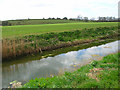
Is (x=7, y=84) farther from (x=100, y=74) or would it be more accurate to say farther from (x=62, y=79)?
(x=100, y=74)

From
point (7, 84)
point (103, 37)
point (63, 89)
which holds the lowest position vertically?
point (7, 84)

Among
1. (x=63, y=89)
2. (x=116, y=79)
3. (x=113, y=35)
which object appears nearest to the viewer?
(x=63, y=89)

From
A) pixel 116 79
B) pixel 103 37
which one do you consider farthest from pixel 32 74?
pixel 103 37

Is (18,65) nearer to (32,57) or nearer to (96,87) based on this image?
(32,57)

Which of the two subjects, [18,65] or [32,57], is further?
[32,57]

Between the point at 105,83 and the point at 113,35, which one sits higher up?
the point at 113,35

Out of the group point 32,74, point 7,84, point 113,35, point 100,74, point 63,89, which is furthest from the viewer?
point 113,35

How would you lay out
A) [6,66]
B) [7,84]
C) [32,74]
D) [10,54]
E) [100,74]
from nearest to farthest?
[100,74] < [7,84] < [32,74] < [6,66] < [10,54]

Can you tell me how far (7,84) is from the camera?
769cm

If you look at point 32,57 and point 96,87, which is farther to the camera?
point 32,57

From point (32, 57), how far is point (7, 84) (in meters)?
6.21

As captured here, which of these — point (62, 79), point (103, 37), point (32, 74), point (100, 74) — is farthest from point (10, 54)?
point (103, 37)

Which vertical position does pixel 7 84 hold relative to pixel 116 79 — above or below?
below

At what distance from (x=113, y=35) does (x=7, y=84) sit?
2857 cm
